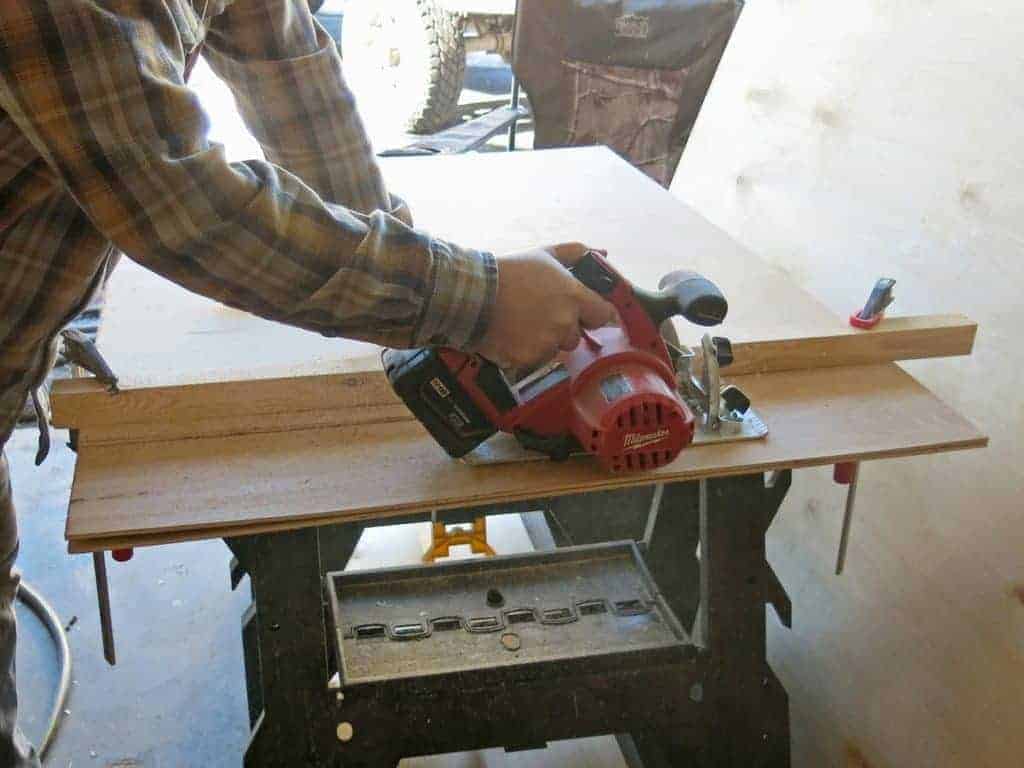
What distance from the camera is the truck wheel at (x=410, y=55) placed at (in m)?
3.92

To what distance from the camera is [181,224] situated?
829mm

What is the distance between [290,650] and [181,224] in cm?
50

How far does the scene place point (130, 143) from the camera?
0.78 m

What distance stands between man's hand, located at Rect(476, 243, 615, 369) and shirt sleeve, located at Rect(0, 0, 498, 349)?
0.02 meters

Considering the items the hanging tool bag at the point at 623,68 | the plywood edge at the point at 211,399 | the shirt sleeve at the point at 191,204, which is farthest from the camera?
the hanging tool bag at the point at 623,68

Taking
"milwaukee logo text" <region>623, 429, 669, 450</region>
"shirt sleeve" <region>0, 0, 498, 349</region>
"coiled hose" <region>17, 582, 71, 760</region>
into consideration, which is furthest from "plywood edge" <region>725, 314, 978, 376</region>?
"coiled hose" <region>17, 582, 71, 760</region>

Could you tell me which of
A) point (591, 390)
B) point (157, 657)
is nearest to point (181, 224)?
point (591, 390)

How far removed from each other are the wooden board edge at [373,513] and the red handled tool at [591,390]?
1.7 inches

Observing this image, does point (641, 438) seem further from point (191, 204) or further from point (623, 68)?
point (623, 68)

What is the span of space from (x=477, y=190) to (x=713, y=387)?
2.67ft

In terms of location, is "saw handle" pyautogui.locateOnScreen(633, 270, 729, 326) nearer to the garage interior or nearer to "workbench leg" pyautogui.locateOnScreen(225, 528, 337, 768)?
the garage interior

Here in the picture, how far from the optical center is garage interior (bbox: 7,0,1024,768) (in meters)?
1.25

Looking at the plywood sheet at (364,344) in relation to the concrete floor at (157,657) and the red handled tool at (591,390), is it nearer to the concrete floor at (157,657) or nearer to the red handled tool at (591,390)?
the red handled tool at (591,390)

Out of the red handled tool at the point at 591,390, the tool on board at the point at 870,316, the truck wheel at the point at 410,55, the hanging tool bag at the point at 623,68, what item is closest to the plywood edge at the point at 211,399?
the red handled tool at the point at 591,390
